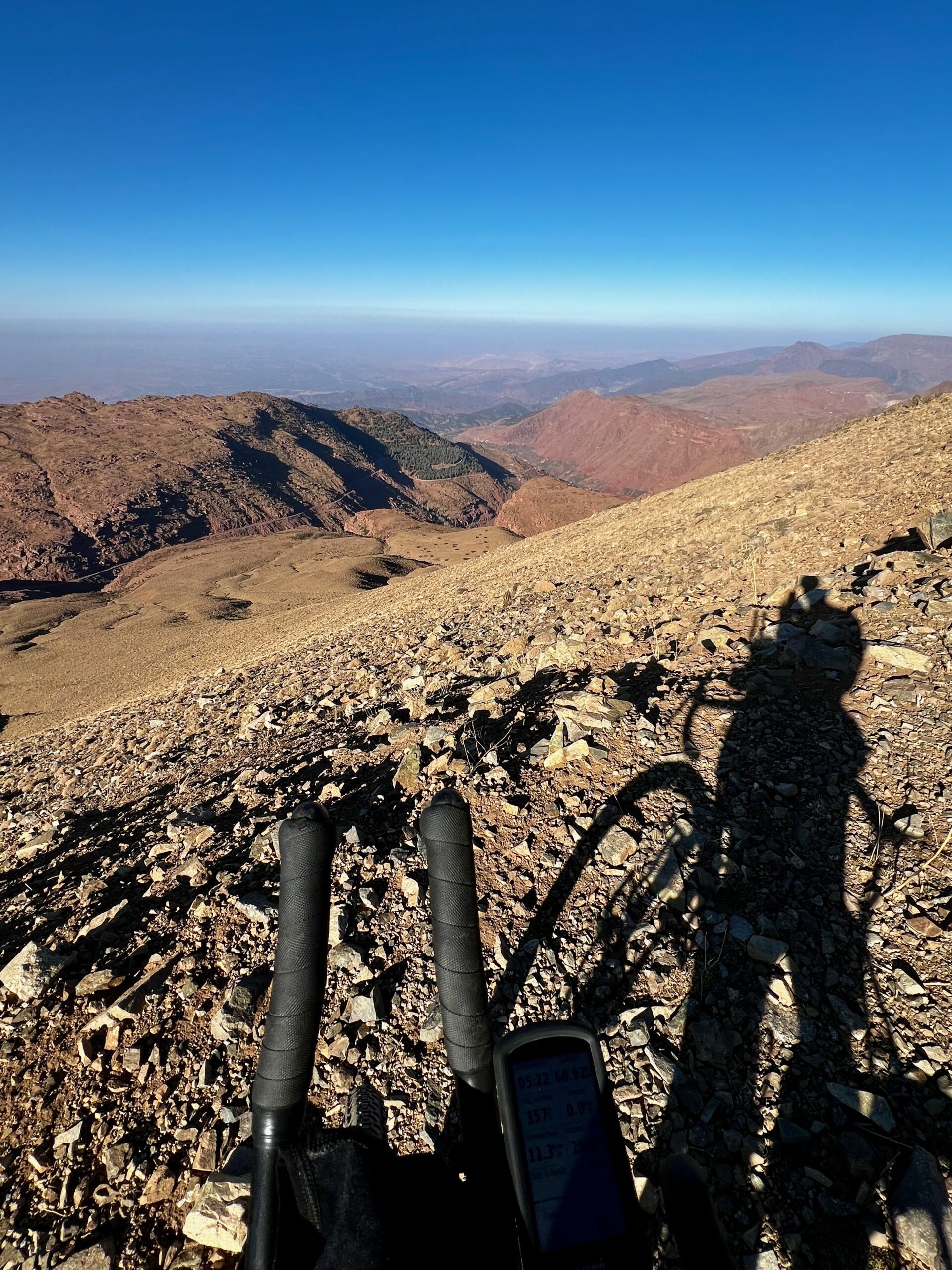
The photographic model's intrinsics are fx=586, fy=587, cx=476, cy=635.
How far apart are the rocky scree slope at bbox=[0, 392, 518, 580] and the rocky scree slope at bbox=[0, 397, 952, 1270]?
47.2m

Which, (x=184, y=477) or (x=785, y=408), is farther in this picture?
(x=785, y=408)

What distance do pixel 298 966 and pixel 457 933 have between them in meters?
0.66

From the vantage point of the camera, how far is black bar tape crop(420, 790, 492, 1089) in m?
2.44

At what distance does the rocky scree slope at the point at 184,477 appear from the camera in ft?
154

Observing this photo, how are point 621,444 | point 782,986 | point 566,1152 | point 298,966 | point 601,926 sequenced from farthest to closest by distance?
point 621,444
point 601,926
point 782,986
point 298,966
point 566,1152

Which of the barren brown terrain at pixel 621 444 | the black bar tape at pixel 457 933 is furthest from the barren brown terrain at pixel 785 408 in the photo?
the black bar tape at pixel 457 933

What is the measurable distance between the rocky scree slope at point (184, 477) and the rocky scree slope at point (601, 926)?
47.2m

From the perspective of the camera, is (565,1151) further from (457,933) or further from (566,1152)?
(457,933)

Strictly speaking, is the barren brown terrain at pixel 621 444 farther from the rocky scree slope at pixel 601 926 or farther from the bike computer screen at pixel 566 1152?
the bike computer screen at pixel 566 1152

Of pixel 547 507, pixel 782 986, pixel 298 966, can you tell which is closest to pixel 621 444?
pixel 547 507

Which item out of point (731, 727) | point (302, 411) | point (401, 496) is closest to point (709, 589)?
point (731, 727)

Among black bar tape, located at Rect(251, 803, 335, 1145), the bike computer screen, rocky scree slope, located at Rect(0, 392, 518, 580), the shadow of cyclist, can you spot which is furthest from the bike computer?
rocky scree slope, located at Rect(0, 392, 518, 580)

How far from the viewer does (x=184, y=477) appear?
56812 mm

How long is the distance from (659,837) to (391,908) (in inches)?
75.0
